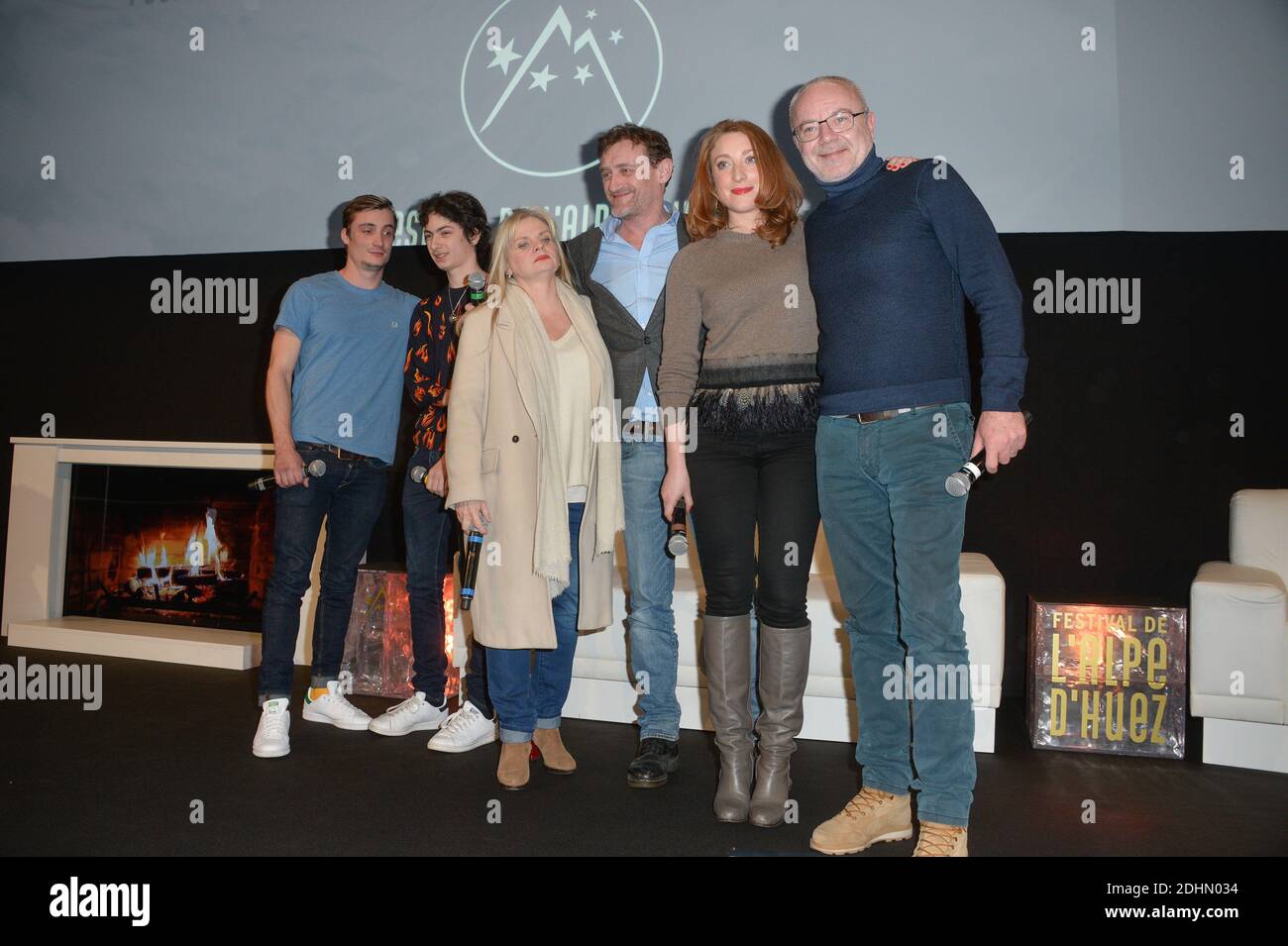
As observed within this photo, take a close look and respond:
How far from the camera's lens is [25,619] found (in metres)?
4.40

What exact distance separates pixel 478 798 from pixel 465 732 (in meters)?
0.41

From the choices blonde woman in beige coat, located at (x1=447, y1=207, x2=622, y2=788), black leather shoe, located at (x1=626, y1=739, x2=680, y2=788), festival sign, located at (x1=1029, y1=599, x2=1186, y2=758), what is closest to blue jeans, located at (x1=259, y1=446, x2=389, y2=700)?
blonde woman in beige coat, located at (x1=447, y1=207, x2=622, y2=788)

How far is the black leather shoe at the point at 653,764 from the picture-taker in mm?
2305

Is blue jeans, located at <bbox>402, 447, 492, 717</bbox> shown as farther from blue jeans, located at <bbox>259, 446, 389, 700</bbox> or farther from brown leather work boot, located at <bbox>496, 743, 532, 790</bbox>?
brown leather work boot, located at <bbox>496, 743, 532, 790</bbox>

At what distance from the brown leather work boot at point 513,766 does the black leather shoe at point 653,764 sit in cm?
27

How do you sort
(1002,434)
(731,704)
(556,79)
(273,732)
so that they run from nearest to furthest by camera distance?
(1002,434) → (731,704) → (273,732) → (556,79)

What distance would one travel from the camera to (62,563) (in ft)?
14.6

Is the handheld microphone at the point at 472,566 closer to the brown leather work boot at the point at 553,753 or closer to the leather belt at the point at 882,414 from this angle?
the brown leather work boot at the point at 553,753

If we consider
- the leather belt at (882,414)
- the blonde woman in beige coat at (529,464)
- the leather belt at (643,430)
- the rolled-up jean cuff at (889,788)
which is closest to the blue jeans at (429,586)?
the blonde woman in beige coat at (529,464)

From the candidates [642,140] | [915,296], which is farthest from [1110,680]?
[642,140]

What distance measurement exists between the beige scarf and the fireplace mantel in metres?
1.90

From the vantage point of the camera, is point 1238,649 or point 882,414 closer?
point 882,414

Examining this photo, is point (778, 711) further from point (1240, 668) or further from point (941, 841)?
point (1240, 668)
